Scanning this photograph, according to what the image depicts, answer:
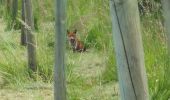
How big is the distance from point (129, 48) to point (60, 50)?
1.03m

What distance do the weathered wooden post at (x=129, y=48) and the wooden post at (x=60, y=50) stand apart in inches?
36.0

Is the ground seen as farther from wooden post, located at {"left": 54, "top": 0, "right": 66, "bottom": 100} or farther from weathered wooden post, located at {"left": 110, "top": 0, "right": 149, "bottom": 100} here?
weathered wooden post, located at {"left": 110, "top": 0, "right": 149, "bottom": 100}

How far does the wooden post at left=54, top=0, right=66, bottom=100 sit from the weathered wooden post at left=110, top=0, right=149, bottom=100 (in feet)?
3.00

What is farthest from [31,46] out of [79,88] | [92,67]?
[79,88]

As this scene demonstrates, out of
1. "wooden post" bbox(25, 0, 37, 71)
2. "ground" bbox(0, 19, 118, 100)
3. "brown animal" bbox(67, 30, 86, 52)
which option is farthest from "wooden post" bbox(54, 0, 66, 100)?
"brown animal" bbox(67, 30, 86, 52)

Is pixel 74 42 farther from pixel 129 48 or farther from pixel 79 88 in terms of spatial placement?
pixel 129 48

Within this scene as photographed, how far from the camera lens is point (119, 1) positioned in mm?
1910

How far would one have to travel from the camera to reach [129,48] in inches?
77.2

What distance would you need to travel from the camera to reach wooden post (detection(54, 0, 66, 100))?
2857 millimetres

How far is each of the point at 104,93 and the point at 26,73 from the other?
1003 millimetres

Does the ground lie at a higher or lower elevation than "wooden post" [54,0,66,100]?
lower

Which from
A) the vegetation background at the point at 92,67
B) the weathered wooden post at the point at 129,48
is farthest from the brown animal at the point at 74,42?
the weathered wooden post at the point at 129,48

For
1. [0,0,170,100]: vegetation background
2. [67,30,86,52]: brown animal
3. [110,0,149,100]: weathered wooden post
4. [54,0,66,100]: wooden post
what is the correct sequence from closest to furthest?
[110,0,149,100]: weathered wooden post, [54,0,66,100]: wooden post, [0,0,170,100]: vegetation background, [67,30,86,52]: brown animal

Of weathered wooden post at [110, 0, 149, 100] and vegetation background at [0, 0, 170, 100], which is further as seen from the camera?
vegetation background at [0, 0, 170, 100]
